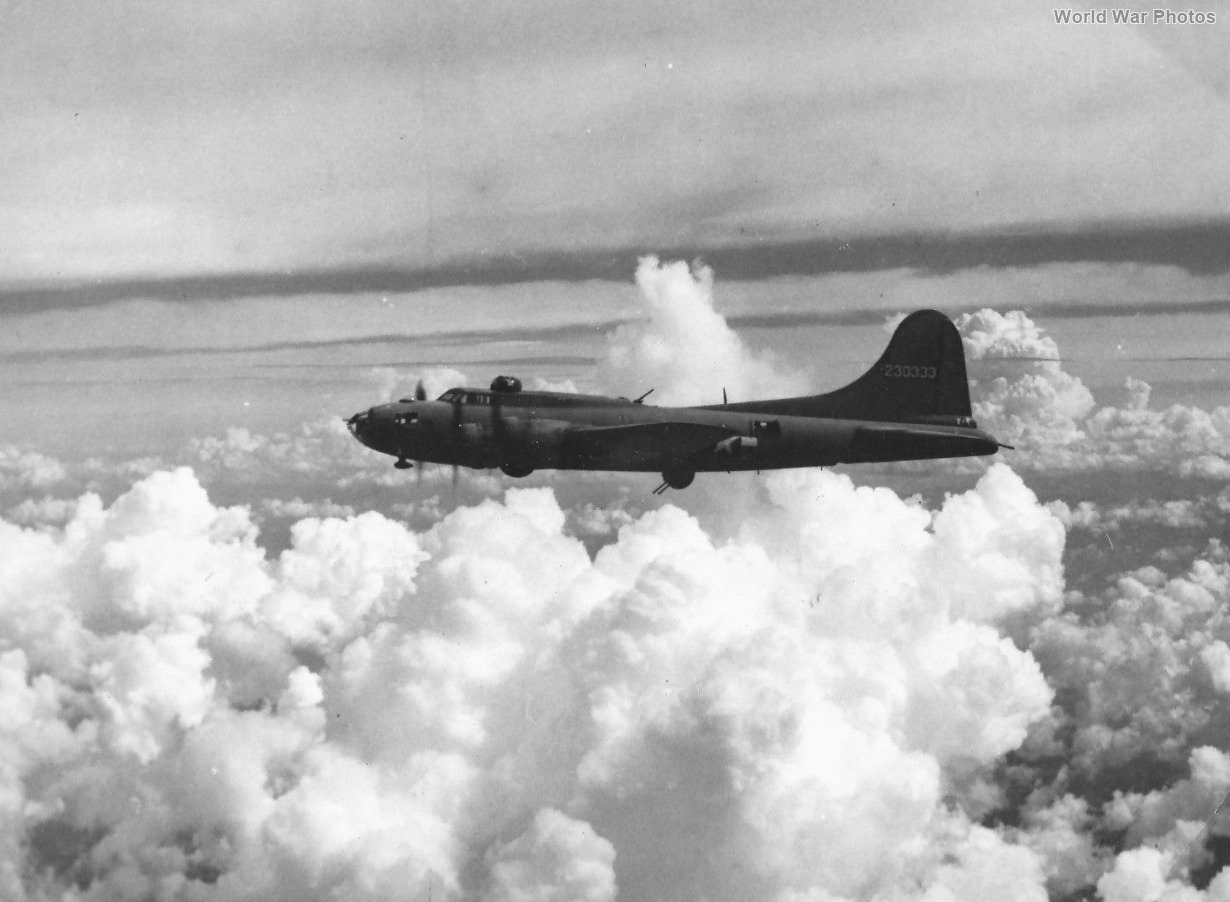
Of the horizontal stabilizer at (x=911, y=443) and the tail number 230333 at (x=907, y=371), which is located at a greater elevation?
the tail number 230333 at (x=907, y=371)

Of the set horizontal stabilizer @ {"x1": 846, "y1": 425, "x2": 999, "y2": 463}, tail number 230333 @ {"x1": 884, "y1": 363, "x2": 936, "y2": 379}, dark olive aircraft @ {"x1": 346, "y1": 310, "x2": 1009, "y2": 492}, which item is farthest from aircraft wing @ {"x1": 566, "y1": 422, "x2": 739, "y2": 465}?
tail number 230333 @ {"x1": 884, "y1": 363, "x2": 936, "y2": 379}

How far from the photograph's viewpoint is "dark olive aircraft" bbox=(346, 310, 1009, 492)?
197 ft

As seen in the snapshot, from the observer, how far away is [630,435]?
5950cm

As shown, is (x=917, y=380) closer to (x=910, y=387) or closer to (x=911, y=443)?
(x=910, y=387)

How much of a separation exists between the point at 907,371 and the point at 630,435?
19047mm

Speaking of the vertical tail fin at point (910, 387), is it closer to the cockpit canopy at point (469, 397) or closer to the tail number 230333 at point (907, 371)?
the tail number 230333 at point (907, 371)

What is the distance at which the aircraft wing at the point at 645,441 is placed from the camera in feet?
194

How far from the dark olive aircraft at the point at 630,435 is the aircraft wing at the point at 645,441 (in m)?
0.06

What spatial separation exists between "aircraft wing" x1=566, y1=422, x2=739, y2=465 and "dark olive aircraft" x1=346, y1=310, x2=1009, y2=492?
6cm

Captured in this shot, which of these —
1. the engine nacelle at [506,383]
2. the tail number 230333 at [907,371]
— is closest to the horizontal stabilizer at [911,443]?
the tail number 230333 at [907,371]

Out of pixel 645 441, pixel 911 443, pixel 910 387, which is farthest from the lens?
pixel 910 387

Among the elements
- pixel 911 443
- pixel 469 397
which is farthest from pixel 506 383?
pixel 911 443

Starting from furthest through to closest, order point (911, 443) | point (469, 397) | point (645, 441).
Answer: point (911, 443) < point (469, 397) < point (645, 441)

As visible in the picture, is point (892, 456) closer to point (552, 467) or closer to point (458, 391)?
point (552, 467)
